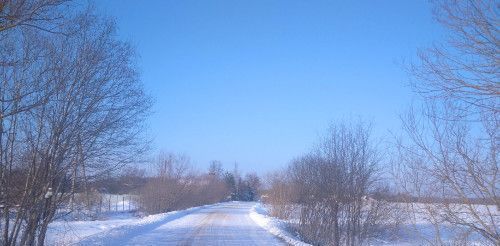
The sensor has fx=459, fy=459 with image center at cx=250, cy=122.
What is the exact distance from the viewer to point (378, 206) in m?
22.9

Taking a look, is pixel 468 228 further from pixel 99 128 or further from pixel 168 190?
pixel 168 190

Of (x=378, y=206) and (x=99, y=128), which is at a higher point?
(x=99, y=128)

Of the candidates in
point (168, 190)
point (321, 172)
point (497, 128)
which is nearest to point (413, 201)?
point (497, 128)

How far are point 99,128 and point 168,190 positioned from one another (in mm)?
38955

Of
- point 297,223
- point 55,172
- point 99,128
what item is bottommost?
point 297,223

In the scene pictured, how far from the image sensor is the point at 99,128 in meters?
13.7

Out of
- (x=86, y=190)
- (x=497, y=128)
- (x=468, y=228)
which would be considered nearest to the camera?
(x=497, y=128)

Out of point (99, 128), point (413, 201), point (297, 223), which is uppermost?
point (99, 128)

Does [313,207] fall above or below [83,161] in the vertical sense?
below

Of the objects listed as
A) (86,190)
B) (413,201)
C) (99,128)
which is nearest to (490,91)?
(413,201)

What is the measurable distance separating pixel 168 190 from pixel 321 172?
94.3 feet

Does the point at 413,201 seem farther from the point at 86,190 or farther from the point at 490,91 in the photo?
the point at 86,190

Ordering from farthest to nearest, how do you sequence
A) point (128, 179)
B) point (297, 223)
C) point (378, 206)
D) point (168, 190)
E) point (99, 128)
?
point (168, 190) → point (297, 223) → point (378, 206) → point (128, 179) → point (99, 128)

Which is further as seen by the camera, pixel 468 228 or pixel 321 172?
pixel 321 172
